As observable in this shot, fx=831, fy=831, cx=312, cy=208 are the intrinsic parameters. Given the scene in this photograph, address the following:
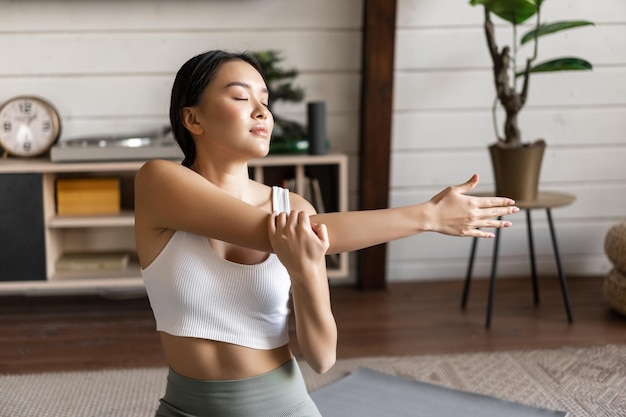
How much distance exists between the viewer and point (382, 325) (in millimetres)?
2992

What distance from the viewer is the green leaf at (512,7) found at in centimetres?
276

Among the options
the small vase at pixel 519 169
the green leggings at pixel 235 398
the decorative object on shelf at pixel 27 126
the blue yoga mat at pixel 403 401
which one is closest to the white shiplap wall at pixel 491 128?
the small vase at pixel 519 169

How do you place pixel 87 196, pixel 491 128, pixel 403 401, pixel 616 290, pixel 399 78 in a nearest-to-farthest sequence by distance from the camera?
pixel 403 401
pixel 616 290
pixel 87 196
pixel 399 78
pixel 491 128

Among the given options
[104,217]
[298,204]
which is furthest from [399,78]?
[298,204]

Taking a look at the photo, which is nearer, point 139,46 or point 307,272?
point 307,272

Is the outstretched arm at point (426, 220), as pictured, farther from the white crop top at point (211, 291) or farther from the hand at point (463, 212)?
the white crop top at point (211, 291)

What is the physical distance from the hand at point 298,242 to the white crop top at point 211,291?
125 millimetres

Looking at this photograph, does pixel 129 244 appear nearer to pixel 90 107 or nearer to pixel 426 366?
pixel 90 107

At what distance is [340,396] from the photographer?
7.65 feet

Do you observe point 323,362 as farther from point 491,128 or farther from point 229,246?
point 491,128

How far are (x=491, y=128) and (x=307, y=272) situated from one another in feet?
7.71

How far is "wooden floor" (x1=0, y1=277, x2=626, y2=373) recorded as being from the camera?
107 inches

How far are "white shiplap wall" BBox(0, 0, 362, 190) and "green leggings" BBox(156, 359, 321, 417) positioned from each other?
2029mm

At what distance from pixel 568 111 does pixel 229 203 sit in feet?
8.12
